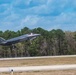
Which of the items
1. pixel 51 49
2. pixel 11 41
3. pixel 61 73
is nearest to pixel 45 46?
pixel 51 49

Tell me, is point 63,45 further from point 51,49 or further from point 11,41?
point 11,41

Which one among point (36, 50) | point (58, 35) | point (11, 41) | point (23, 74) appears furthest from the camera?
point (58, 35)

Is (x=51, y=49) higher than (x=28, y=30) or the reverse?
the reverse

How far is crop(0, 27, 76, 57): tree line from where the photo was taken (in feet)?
373

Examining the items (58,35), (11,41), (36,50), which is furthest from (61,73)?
(58,35)

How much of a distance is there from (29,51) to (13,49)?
5560 millimetres

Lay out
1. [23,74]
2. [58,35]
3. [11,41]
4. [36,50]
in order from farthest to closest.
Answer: [58,35]
[36,50]
[11,41]
[23,74]

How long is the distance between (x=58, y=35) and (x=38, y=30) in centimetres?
958

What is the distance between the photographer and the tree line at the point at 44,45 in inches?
4478

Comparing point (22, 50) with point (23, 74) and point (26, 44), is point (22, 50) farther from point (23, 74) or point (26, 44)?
point (23, 74)

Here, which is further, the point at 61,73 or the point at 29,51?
the point at 29,51

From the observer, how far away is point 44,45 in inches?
4766

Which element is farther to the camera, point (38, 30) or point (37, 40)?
point (38, 30)

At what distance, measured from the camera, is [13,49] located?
376 ft
